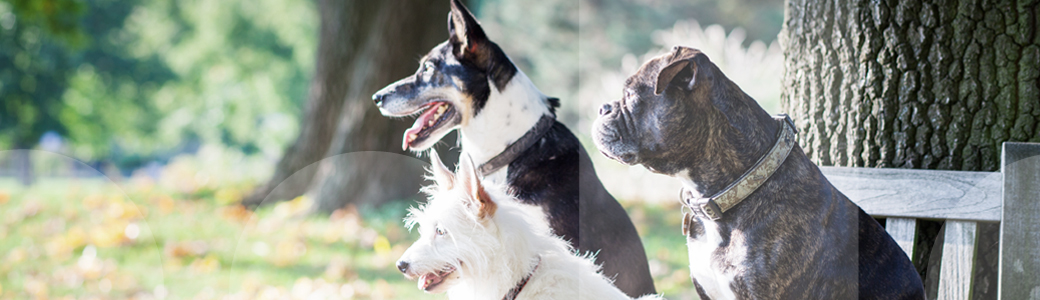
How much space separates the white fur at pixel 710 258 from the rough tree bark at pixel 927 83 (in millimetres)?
1073

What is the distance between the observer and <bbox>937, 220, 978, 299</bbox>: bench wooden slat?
2.41 meters

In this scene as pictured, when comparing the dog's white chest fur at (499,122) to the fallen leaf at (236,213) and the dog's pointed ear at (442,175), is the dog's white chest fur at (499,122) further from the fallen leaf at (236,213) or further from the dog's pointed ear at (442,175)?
the fallen leaf at (236,213)

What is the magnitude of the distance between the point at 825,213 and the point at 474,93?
4.21ft

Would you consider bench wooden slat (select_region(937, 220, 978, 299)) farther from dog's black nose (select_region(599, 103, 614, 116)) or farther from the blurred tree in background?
the blurred tree in background

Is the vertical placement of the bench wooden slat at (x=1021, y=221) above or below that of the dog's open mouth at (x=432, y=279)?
below

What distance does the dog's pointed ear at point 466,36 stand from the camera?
8.21 feet

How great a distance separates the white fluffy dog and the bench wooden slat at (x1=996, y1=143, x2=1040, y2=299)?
1459mm

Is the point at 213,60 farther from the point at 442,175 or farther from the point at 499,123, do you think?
the point at 442,175

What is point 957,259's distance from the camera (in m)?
2.44

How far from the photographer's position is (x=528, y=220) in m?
2.01

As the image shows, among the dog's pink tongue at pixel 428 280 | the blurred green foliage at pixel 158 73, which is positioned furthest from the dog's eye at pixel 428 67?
the blurred green foliage at pixel 158 73

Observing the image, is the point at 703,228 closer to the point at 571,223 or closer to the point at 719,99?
the point at 719,99

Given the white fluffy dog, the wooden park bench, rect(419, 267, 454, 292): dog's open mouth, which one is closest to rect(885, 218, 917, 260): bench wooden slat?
the wooden park bench

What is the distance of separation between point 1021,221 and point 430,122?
2.11 metres
